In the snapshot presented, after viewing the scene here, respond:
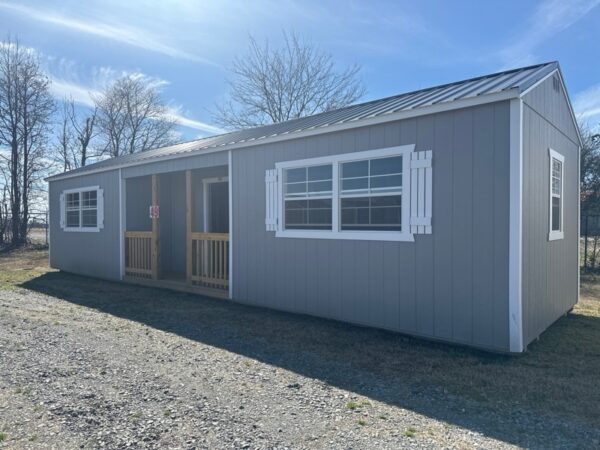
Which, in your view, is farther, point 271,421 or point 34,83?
point 34,83

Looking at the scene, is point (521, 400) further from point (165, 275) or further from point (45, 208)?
point (45, 208)

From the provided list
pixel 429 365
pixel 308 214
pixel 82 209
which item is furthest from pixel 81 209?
pixel 429 365

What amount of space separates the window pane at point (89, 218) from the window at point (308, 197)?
6.32 metres

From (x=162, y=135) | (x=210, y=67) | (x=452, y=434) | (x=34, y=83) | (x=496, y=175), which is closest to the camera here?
(x=452, y=434)

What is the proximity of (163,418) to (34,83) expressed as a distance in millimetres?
20874

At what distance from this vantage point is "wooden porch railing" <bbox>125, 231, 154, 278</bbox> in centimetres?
933

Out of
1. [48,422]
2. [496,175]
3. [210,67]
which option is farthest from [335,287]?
[210,67]

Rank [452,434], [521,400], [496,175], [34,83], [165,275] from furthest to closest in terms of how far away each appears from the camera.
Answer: [34,83] < [165,275] < [496,175] < [521,400] < [452,434]

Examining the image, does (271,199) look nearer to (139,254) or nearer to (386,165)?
(386,165)

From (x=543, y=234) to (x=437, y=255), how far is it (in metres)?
1.46

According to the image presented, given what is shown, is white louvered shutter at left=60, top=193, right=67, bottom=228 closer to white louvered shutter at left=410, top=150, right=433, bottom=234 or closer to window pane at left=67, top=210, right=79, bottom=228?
window pane at left=67, top=210, right=79, bottom=228

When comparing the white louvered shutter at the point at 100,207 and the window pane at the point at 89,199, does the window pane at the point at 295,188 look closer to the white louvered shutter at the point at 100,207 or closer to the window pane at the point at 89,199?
the white louvered shutter at the point at 100,207

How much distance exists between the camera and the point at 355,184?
5.67 m

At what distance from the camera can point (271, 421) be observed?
2957 millimetres
